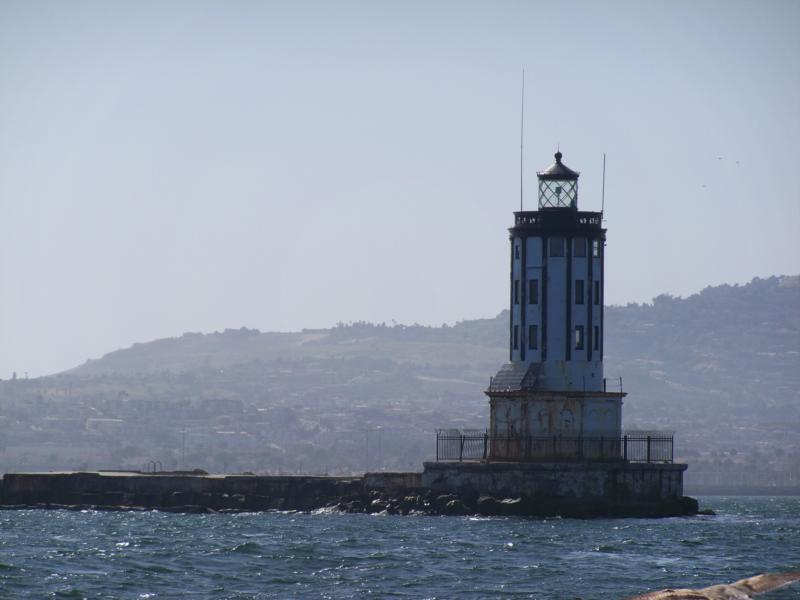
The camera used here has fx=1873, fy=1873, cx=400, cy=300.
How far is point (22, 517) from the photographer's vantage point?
243ft

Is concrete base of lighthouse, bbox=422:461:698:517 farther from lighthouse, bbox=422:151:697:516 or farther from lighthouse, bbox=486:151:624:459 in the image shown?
lighthouse, bbox=486:151:624:459

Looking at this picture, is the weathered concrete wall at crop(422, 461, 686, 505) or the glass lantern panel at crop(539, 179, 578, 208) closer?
the weathered concrete wall at crop(422, 461, 686, 505)

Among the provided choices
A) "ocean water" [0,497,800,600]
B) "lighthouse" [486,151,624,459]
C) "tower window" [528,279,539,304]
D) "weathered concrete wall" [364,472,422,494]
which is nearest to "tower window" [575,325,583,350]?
"lighthouse" [486,151,624,459]

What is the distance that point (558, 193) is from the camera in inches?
2950

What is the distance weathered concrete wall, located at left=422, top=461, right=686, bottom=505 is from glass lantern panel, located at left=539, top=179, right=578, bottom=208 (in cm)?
1070

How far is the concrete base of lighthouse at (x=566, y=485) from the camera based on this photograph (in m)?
70.3

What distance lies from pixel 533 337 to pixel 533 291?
1.81m

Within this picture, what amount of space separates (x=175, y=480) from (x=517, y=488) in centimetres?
1587

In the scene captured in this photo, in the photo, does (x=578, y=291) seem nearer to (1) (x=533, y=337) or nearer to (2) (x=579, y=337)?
(2) (x=579, y=337)

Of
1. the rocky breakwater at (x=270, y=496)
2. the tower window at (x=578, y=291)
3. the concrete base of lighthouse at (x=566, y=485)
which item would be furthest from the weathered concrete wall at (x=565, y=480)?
the tower window at (x=578, y=291)

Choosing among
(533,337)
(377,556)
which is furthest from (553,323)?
(377,556)

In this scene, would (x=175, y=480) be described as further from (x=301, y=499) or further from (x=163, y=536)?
(x=163, y=536)

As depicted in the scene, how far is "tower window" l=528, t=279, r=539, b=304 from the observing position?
7350 centimetres

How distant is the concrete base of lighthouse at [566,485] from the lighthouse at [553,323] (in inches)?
70.7
